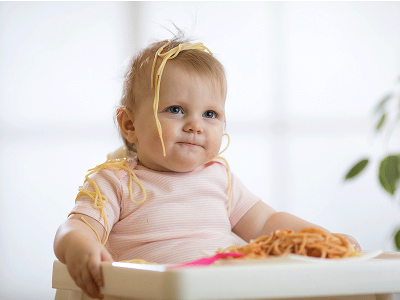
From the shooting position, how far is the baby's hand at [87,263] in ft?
1.78

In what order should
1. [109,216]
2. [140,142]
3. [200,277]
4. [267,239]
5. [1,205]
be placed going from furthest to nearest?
[1,205]
[140,142]
[109,216]
[267,239]
[200,277]

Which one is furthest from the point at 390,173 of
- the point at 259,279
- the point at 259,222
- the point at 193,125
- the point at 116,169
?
the point at 259,279

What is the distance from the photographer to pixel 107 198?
82 centimetres

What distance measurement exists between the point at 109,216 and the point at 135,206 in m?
0.06

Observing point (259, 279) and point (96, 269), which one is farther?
point (96, 269)

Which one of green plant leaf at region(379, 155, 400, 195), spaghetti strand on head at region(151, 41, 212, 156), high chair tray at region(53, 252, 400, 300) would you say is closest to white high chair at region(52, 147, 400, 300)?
high chair tray at region(53, 252, 400, 300)

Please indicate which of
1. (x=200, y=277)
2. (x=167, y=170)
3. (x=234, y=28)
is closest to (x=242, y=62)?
(x=234, y=28)

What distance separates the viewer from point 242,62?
8.71 feet

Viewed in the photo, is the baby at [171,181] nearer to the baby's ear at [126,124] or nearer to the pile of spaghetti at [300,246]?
the baby's ear at [126,124]

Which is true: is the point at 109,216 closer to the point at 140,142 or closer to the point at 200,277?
the point at 140,142

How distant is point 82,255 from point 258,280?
0.89ft

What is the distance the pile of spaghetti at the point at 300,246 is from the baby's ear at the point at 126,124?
45 cm

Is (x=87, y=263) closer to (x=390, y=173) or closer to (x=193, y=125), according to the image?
(x=193, y=125)

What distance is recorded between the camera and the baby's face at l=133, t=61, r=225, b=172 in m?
0.87
